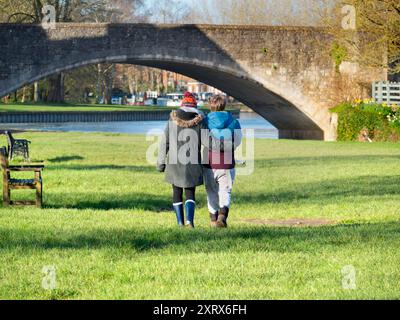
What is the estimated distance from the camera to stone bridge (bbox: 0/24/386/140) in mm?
43375

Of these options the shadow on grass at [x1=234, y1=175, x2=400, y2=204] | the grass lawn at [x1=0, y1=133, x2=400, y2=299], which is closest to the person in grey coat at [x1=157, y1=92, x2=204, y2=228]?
the grass lawn at [x1=0, y1=133, x2=400, y2=299]

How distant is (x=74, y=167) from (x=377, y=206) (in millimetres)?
9348

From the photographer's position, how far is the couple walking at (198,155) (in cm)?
1287

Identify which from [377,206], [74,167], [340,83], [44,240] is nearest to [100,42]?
[340,83]

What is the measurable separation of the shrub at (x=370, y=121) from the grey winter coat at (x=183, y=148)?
1063 inches

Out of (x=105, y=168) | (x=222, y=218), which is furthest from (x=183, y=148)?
(x=105, y=168)

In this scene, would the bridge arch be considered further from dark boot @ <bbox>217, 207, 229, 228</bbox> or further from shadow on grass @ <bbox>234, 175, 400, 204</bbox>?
dark boot @ <bbox>217, 207, 229, 228</bbox>

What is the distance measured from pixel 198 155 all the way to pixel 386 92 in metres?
32.7

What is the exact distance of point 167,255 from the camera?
10008mm

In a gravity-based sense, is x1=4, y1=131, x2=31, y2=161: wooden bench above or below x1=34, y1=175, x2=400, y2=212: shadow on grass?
below

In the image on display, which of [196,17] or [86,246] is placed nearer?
[86,246]

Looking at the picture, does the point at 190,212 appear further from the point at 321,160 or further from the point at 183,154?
the point at 321,160

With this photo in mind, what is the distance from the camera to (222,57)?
45.5 metres
